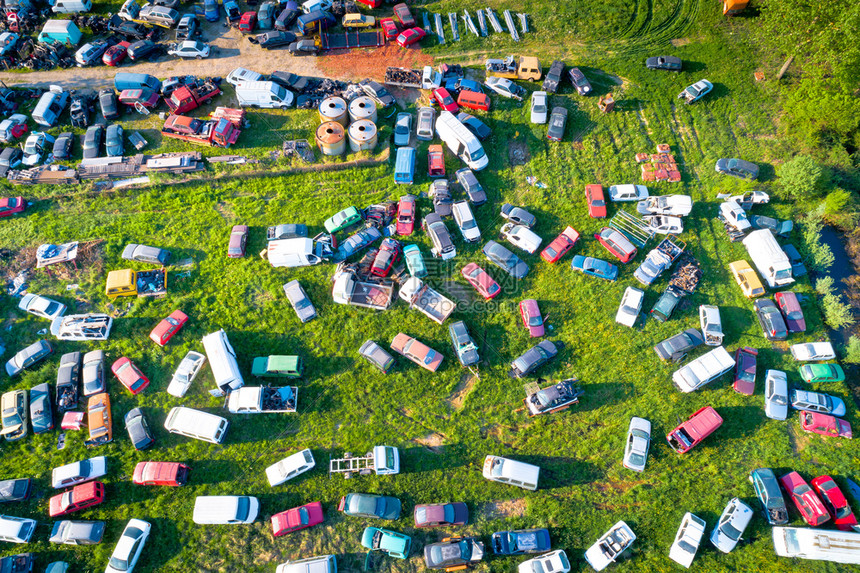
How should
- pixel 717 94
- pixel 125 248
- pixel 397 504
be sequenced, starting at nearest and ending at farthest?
pixel 397 504
pixel 125 248
pixel 717 94

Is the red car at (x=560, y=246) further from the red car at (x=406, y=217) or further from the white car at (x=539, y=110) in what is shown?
the white car at (x=539, y=110)

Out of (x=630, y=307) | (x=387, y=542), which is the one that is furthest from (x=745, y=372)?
(x=387, y=542)

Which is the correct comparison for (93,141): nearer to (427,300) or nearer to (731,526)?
(427,300)

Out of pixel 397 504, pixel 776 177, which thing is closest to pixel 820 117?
pixel 776 177

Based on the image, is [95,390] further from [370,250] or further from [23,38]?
[23,38]

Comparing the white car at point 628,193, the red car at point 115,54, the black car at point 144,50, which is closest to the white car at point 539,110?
A: the white car at point 628,193

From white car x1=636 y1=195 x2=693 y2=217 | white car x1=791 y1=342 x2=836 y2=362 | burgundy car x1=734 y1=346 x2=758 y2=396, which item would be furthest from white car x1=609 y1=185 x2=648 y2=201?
white car x1=791 y1=342 x2=836 y2=362

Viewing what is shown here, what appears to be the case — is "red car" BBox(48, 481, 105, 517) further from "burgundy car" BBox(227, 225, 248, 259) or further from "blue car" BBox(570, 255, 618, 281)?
"blue car" BBox(570, 255, 618, 281)
